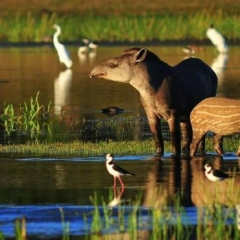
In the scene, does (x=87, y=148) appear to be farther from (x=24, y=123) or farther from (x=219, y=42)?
(x=219, y=42)

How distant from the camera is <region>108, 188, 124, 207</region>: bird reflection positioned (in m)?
13.4

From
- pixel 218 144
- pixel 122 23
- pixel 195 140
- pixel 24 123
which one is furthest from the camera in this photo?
pixel 122 23

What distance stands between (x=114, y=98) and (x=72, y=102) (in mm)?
1205

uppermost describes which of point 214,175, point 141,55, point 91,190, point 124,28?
point 141,55

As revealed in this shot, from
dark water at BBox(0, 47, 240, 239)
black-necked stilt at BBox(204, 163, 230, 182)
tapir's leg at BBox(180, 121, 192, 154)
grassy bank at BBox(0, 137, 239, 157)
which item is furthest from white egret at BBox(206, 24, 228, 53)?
black-necked stilt at BBox(204, 163, 230, 182)

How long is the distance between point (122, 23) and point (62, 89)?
22.3 m

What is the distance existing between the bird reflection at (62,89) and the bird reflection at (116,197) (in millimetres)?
11139

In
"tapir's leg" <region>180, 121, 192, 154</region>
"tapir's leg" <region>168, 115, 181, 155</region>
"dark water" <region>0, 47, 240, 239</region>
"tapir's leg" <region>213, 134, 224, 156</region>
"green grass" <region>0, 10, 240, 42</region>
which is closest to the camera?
"dark water" <region>0, 47, 240, 239</region>

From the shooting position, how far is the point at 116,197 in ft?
45.7

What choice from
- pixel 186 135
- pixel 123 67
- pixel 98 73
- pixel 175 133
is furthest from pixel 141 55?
pixel 186 135

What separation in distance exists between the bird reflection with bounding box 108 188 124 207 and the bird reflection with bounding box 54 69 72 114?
11.1m

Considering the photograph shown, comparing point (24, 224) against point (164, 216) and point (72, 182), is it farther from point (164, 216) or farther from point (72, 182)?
point (72, 182)

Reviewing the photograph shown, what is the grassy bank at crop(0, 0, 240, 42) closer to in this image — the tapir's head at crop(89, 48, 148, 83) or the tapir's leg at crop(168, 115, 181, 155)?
the tapir's head at crop(89, 48, 148, 83)

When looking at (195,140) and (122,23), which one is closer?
(195,140)
